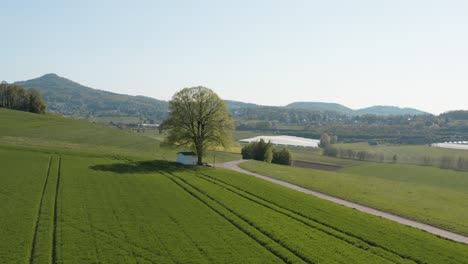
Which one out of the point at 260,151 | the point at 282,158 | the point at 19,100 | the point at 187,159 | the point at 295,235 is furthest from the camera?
the point at 19,100

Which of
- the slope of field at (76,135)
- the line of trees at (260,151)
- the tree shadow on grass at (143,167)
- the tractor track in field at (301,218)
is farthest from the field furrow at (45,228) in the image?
the line of trees at (260,151)

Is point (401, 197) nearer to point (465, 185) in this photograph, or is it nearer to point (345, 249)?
point (345, 249)

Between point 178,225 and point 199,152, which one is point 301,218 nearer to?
point 178,225

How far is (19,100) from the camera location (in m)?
142

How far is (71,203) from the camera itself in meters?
34.6

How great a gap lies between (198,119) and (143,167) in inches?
580

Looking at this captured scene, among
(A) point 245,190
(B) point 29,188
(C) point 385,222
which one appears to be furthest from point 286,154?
(B) point 29,188

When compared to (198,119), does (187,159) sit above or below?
below

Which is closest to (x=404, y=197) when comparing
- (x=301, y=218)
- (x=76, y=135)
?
(x=301, y=218)

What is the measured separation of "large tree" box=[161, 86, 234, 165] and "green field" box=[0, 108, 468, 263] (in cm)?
1742

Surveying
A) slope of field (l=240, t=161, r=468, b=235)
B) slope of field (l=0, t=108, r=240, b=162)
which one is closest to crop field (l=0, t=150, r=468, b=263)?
slope of field (l=240, t=161, r=468, b=235)

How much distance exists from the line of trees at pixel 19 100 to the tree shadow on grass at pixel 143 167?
95867 millimetres

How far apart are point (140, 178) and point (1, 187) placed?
1535 centimetres

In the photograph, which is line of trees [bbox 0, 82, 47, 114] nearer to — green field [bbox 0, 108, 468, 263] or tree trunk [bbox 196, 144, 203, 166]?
tree trunk [bbox 196, 144, 203, 166]
